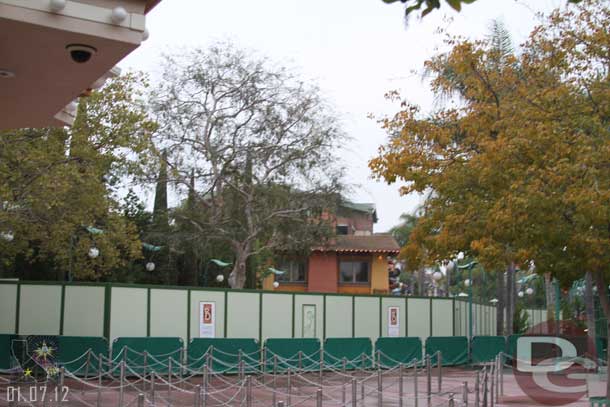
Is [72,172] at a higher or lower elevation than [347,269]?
higher

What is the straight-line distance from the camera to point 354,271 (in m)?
56.0

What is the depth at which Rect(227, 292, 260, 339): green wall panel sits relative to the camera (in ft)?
93.6

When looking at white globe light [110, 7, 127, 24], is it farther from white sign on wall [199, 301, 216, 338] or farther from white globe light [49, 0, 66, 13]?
white sign on wall [199, 301, 216, 338]

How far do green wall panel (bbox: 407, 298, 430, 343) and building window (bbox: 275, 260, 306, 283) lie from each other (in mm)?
22216

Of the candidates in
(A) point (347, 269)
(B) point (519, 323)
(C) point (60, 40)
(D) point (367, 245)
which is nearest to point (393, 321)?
(B) point (519, 323)

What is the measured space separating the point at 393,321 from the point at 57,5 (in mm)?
Result: 25534

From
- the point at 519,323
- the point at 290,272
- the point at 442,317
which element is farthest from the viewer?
the point at 290,272

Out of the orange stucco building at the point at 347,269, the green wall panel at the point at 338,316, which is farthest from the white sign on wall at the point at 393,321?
the orange stucco building at the point at 347,269

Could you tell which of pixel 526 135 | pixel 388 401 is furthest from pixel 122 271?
pixel 526 135

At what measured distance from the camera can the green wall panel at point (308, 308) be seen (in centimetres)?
3031

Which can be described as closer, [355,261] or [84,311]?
[84,311]

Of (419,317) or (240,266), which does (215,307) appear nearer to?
(419,317)

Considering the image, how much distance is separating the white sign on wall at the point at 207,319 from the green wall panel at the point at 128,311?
2182mm

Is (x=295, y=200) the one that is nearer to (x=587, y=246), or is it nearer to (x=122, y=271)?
(x=122, y=271)
